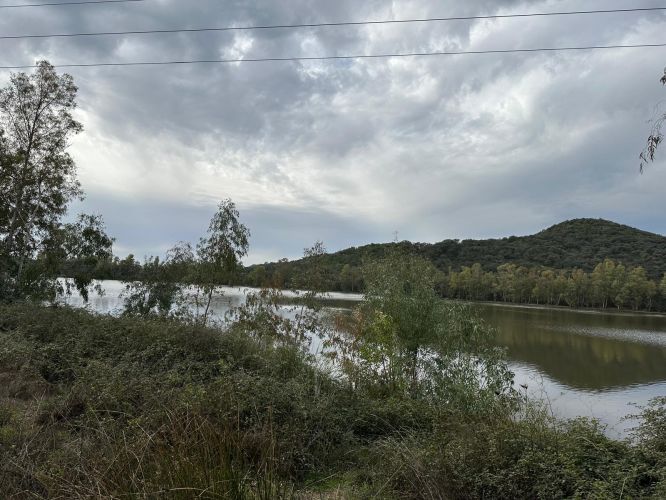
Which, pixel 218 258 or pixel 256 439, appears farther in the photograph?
pixel 218 258

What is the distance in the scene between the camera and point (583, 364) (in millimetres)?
22703

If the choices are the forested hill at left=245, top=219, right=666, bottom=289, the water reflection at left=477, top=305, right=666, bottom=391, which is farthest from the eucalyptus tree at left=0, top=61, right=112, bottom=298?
the forested hill at left=245, top=219, right=666, bottom=289

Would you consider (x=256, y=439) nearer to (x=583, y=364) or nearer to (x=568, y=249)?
(x=583, y=364)

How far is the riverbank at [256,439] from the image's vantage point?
2.69 m

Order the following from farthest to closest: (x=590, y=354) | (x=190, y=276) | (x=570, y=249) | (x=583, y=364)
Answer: (x=570, y=249)
(x=590, y=354)
(x=583, y=364)
(x=190, y=276)

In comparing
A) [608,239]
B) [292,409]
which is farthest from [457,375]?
[608,239]

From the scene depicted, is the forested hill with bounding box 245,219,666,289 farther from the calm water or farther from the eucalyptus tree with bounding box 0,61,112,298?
the eucalyptus tree with bounding box 0,61,112,298

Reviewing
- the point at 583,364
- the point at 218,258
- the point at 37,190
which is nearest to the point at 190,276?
the point at 218,258

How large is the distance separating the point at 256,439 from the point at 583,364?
75.6 ft

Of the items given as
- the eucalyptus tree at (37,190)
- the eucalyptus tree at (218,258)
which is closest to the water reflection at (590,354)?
the eucalyptus tree at (218,258)

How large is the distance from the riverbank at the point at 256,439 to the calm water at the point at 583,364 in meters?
4.14

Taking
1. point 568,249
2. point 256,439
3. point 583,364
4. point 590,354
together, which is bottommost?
point 583,364

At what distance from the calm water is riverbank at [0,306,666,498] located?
4138 mm

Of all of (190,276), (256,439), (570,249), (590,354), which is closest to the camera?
(256,439)
